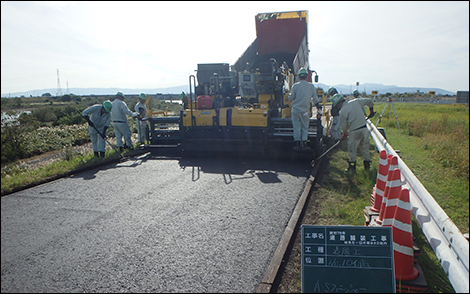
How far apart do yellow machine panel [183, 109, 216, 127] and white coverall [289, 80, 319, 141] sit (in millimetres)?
2378

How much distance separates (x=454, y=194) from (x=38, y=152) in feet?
40.4

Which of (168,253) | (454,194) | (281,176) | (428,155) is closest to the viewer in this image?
(168,253)

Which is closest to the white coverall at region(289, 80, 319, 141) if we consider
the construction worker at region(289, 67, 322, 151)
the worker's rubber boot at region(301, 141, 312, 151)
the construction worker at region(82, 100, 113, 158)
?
the construction worker at region(289, 67, 322, 151)

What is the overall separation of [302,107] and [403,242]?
206 inches

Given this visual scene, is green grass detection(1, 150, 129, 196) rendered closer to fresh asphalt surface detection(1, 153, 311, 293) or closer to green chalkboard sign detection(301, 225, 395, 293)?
fresh asphalt surface detection(1, 153, 311, 293)

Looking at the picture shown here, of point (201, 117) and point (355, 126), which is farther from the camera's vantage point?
point (201, 117)

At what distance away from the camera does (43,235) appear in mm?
3744

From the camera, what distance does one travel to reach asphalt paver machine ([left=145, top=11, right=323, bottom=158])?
326 inches

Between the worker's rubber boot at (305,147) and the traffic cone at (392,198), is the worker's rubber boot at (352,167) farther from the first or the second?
the traffic cone at (392,198)

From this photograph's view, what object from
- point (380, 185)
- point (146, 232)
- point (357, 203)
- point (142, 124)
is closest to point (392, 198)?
point (380, 185)

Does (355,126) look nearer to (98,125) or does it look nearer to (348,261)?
(348,261)

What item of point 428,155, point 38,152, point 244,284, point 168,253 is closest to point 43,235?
point 168,253

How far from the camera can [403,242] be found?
9.53 feet

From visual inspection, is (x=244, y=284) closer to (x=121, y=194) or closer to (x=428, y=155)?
(x=121, y=194)
